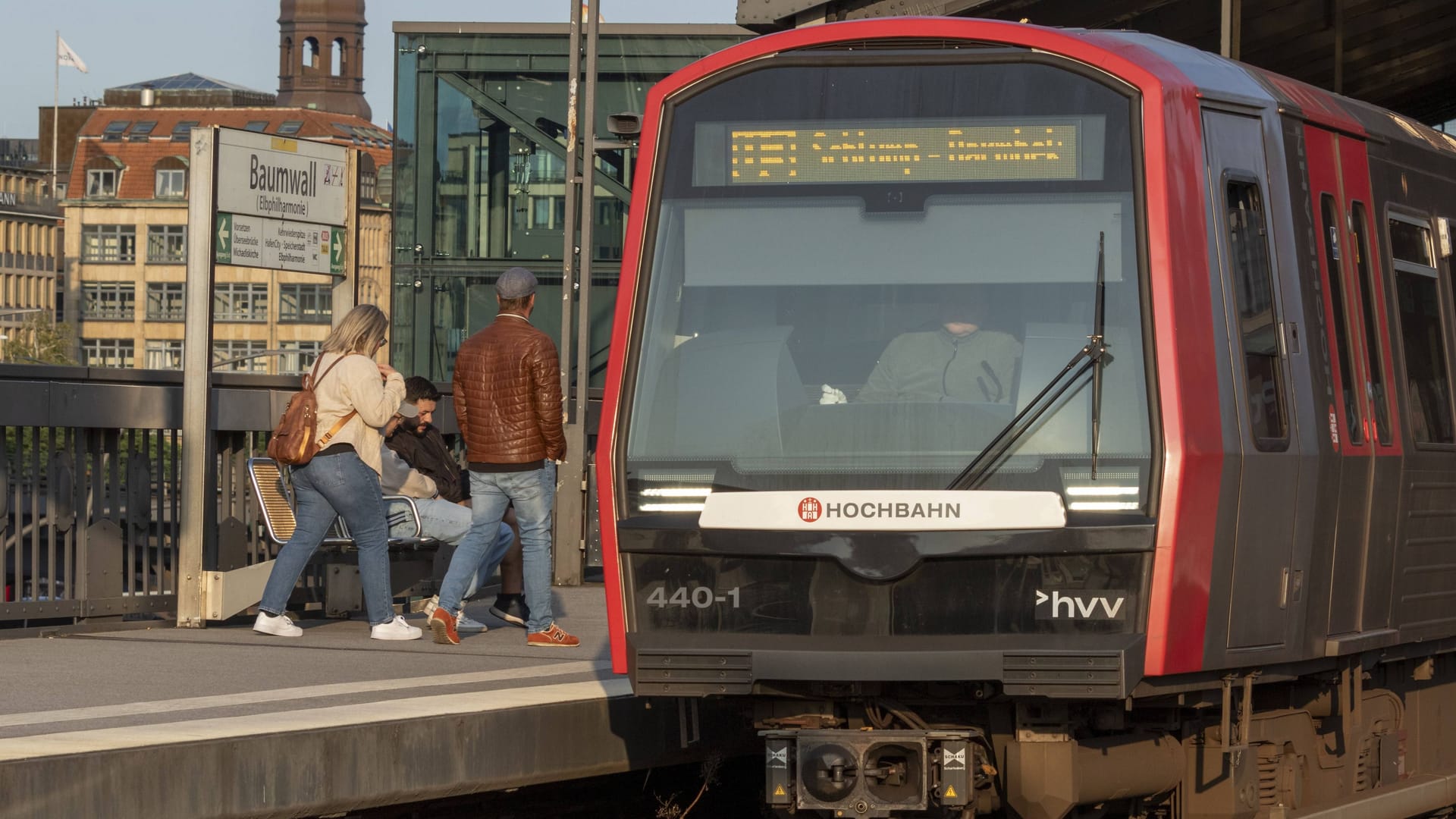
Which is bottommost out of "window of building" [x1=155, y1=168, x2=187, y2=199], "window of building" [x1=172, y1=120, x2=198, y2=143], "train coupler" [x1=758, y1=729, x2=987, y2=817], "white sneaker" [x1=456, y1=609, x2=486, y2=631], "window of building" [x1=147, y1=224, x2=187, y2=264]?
"train coupler" [x1=758, y1=729, x2=987, y2=817]

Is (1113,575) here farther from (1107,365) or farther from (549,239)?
(549,239)

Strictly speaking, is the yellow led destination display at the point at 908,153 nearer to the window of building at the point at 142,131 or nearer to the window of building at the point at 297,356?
the window of building at the point at 297,356

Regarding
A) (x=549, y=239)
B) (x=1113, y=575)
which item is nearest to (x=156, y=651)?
(x=1113, y=575)

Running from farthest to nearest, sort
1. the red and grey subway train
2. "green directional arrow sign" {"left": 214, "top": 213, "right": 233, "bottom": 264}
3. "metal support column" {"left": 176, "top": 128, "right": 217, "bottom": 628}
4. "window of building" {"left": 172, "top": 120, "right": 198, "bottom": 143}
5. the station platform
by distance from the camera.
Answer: "window of building" {"left": 172, "top": 120, "right": 198, "bottom": 143} < "green directional arrow sign" {"left": 214, "top": 213, "right": 233, "bottom": 264} < "metal support column" {"left": 176, "top": 128, "right": 217, "bottom": 628} < the red and grey subway train < the station platform

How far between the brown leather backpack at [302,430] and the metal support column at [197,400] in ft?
3.07

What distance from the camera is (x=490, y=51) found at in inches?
977

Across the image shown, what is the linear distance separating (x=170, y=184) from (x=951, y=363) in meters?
138

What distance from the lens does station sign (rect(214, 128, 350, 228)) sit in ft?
39.5

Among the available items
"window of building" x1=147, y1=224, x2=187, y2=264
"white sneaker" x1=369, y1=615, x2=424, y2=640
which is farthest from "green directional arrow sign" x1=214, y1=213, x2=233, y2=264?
"window of building" x1=147, y1=224, x2=187, y2=264

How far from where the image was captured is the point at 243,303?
132 m

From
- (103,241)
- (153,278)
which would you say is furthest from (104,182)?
(153,278)

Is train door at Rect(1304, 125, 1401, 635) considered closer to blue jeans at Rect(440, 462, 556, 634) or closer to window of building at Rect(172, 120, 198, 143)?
blue jeans at Rect(440, 462, 556, 634)

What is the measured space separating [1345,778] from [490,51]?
57.6 ft

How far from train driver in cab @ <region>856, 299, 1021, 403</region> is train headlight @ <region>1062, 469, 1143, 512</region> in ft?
1.17
